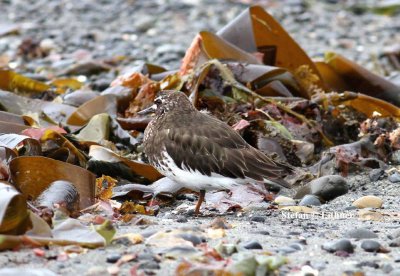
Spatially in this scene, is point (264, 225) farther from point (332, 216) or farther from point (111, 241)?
point (111, 241)

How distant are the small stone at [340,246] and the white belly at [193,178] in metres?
1.01

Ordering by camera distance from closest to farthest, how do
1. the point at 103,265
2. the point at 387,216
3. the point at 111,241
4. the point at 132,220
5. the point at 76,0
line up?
the point at 103,265
the point at 111,241
the point at 132,220
the point at 387,216
the point at 76,0

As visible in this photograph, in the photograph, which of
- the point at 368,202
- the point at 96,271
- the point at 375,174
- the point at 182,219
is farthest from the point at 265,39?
the point at 96,271

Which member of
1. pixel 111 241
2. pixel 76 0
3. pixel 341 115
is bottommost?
pixel 76 0

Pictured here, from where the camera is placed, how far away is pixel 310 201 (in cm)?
435

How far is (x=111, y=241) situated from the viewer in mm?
3199

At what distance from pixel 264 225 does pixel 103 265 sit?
101 centimetres

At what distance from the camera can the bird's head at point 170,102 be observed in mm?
4465

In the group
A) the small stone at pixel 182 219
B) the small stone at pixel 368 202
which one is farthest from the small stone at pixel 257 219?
the small stone at pixel 368 202

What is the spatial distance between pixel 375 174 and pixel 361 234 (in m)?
1.32

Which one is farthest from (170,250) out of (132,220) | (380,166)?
(380,166)

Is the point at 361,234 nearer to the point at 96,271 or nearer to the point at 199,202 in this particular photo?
the point at 199,202

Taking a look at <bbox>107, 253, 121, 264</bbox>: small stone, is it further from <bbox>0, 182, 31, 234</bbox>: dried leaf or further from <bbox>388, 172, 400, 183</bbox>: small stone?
<bbox>388, 172, 400, 183</bbox>: small stone

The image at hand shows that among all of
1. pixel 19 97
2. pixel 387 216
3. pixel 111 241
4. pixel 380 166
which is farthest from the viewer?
pixel 19 97
